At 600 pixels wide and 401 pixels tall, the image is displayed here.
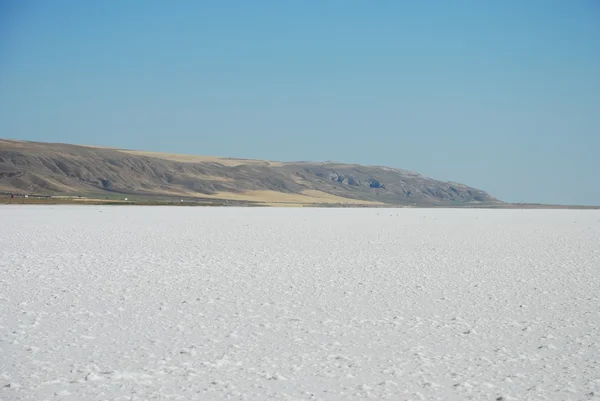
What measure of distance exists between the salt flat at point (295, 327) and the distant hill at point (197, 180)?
93.2 m

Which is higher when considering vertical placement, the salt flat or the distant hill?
the distant hill

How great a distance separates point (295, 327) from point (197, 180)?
137m

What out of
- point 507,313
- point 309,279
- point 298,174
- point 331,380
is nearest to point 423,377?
point 331,380

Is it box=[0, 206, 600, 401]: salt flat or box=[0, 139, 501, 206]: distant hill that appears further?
box=[0, 139, 501, 206]: distant hill

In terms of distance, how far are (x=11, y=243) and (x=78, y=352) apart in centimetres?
1231

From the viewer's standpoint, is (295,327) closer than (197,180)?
Yes

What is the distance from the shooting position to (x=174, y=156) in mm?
179625

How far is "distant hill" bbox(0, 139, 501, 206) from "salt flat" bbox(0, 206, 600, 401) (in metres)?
93.2

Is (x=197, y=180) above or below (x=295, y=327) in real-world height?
above

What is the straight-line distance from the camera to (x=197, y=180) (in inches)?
5640

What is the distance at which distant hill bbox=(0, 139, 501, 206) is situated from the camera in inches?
4626

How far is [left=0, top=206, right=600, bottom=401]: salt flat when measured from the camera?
19.0 feet

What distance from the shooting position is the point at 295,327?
792 centimetres

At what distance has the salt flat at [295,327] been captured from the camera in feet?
19.0
